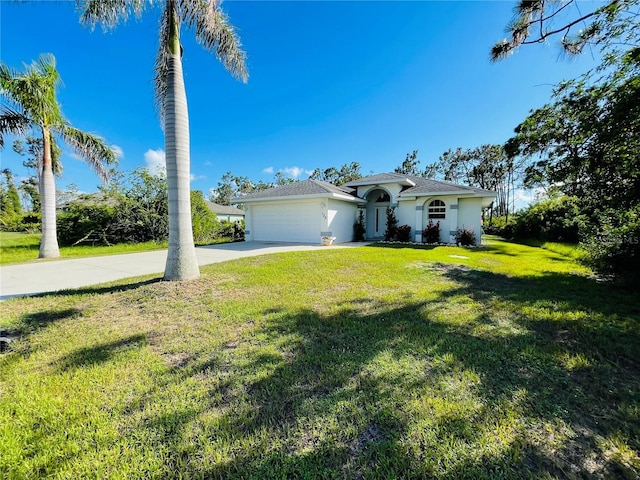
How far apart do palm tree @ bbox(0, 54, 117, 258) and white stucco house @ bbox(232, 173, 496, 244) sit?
802 centimetres

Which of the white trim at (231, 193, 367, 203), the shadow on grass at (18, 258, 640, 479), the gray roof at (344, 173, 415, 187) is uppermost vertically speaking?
the gray roof at (344, 173, 415, 187)

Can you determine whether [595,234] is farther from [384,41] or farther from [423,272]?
[384,41]

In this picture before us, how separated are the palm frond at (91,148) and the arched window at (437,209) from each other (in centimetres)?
1782

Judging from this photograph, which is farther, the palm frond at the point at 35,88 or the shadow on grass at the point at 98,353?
the palm frond at the point at 35,88

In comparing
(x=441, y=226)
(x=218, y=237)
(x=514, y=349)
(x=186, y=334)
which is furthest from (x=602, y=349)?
(x=218, y=237)

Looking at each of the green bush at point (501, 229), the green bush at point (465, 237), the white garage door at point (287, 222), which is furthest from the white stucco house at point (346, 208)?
the green bush at point (501, 229)

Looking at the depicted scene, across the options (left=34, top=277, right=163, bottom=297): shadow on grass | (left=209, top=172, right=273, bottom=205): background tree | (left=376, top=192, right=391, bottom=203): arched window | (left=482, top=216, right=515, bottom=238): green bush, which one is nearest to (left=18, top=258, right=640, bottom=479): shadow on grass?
(left=34, top=277, right=163, bottom=297): shadow on grass

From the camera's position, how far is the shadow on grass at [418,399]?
5.88 ft

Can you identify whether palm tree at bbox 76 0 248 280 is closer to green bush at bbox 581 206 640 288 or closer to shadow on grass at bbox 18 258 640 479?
shadow on grass at bbox 18 258 640 479

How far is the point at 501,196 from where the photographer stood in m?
39.8

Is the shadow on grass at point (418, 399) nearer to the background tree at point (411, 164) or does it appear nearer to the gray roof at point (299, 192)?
the gray roof at point (299, 192)

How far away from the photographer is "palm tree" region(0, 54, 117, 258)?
958 cm

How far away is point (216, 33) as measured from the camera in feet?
20.9

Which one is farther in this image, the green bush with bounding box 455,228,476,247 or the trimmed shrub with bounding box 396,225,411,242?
the trimmed shrub with bounding box 396,225,411,242
